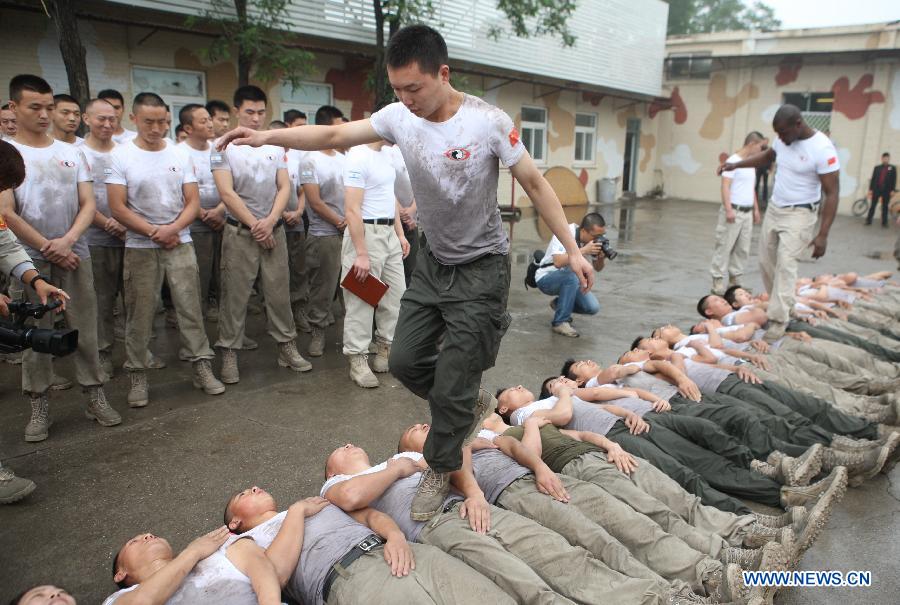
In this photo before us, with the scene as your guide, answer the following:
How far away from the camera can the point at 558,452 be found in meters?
3.05

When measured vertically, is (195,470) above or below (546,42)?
below

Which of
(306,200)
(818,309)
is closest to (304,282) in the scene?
(306,200)

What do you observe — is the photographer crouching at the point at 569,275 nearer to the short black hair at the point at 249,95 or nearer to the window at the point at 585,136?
the short black hair at the point at 249,95

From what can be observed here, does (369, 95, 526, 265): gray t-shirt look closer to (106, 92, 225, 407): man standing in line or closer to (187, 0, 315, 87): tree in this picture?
(106, 92, 225, 407): man standing in line

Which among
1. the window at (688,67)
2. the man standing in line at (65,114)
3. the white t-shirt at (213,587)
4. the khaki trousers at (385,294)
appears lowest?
the white t-shirt at (213,587)

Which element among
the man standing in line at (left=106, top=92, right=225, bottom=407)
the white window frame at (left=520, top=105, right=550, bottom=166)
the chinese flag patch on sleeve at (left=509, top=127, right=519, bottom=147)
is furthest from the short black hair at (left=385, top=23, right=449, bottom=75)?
the white window frame at (left=520, top=105, right=550, bottom=166)

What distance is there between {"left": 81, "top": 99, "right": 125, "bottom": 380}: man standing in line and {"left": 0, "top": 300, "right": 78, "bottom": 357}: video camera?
184 cm

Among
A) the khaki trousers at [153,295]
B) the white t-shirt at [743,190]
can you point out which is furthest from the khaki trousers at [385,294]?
the white t-shirt at [743,190]

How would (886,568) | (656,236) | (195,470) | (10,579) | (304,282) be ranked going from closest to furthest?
(10,579), (886,568), (195,470), (304,282), (656,236)

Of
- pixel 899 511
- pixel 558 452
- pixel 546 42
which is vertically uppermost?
pixel 546 42

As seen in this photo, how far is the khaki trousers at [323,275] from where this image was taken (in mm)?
5426

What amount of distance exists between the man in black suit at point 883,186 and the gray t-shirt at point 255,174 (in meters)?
16.8

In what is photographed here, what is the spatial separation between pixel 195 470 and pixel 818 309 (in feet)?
17.3

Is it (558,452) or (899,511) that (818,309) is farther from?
(558,452)
